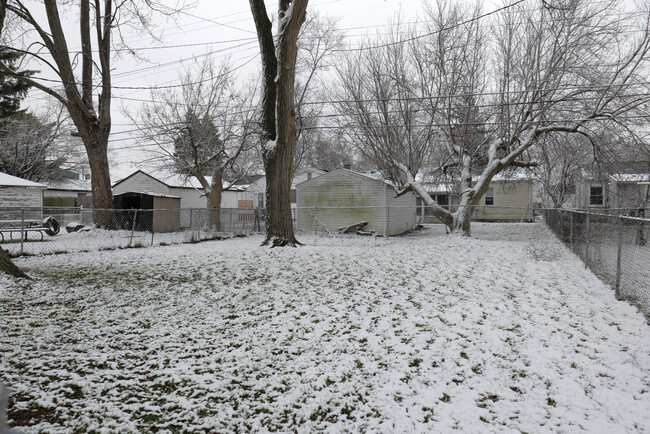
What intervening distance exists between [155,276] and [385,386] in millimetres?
5935

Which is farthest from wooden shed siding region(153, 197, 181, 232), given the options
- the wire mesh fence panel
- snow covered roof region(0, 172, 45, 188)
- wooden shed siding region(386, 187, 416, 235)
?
the wire mesh fence panel

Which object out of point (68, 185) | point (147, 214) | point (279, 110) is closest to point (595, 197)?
point (279, 110)

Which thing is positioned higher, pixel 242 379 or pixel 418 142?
pixel 418 142

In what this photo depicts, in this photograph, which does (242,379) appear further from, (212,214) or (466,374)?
(212,214)

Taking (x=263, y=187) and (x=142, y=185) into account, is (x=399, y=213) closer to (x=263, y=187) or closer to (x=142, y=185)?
(x=263, y=187)

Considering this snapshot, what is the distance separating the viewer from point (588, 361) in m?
3.96

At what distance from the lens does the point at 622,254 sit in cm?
698

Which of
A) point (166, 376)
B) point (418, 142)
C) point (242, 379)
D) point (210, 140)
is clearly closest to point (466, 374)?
point (242, 379)

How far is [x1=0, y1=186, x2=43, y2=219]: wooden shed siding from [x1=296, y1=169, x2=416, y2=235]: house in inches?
562

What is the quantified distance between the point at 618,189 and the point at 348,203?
46.1 ft

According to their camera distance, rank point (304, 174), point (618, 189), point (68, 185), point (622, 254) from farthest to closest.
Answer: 1. point (68, 185)
2. point (304, 174)
3. point (618, 189)
4. point (622, 254)

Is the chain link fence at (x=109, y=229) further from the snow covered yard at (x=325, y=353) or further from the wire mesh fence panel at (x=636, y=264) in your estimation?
the wire mesh fence panel at (x=636, y=264)

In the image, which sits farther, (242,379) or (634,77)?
(634,77)

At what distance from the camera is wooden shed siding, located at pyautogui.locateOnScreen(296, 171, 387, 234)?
20031mm
